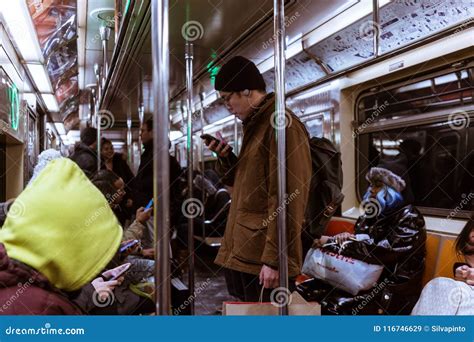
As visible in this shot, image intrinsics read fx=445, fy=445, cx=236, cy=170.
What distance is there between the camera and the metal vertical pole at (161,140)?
1197 mm

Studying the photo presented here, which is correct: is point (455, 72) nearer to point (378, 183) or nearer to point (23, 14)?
point (378, 183)

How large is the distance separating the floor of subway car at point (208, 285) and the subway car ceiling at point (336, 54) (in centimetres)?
159

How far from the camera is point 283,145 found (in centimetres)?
160

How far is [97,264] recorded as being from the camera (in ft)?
3.72

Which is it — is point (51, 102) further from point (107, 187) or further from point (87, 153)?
point (107, 187)

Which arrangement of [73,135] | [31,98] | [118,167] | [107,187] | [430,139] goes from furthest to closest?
[73,135]
[31,98]
[118,167]
[430,139]
[107,187]

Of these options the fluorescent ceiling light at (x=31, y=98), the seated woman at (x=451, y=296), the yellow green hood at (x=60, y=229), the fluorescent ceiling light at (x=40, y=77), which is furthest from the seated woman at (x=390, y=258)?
the fluorescent ceiling light at (x=31, y=98)

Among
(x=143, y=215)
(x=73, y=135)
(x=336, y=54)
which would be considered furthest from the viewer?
(x=73, y=135)

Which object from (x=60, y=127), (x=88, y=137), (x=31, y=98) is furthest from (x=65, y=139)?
(x=88, y=137)

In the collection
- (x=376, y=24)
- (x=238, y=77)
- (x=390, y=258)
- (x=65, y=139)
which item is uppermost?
(x=65, y=139)

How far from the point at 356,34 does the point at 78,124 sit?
8938 millimetres

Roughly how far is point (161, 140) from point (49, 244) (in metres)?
0.39

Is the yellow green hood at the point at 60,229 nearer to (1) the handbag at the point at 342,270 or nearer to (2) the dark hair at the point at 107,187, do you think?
(2) the dark hair at the point at 107,187

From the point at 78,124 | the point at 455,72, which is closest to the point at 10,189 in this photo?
the point at 455,72
